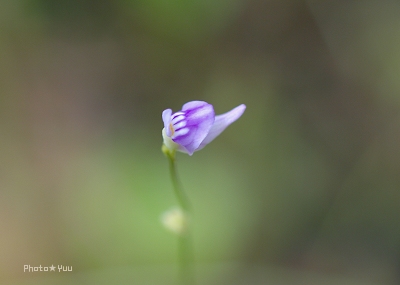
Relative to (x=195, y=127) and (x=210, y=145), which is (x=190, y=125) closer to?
(x=195, y=127)

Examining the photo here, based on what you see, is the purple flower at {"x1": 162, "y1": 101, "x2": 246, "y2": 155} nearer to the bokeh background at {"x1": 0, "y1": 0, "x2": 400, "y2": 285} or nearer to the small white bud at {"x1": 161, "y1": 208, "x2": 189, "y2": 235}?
the small white bud at {"x1": 161, "y1": 208, "x2": 189, "y2": 235}

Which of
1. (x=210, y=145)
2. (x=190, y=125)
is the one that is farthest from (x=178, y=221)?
(x=210, y=145)

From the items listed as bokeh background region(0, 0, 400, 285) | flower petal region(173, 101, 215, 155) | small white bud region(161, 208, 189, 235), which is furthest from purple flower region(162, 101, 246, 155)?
bokeh background region(0, 0, 400, 285)

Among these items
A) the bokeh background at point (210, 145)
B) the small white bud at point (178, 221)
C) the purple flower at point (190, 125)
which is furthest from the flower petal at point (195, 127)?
the bokeh background at point (210, 145)

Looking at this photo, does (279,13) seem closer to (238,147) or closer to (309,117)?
(309,117)

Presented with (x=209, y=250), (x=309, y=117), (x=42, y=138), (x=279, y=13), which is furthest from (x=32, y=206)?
(x=279, y=13)

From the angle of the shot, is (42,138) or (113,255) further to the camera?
(42,138)

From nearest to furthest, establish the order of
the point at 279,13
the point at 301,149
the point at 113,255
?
the point at 113,255, the point at 301,149, the point at 279,13
